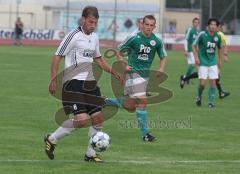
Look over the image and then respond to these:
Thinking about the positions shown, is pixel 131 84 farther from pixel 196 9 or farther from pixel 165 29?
pixel 196 9

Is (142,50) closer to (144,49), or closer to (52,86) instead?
(144,49)

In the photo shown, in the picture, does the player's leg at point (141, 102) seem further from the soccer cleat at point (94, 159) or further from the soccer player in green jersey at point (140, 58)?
the soccer cleat at point (94, 159)

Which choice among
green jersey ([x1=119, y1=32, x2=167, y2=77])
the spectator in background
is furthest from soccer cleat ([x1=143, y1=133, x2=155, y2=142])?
the spectator in background

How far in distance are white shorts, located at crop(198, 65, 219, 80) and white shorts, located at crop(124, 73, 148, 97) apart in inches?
196

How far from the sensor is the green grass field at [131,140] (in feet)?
31.0

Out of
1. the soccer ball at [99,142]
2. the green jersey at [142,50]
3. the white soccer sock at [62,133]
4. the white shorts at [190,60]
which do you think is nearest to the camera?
the soccer ball at [99,142]

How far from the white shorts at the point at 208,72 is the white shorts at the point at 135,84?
4.98 metres

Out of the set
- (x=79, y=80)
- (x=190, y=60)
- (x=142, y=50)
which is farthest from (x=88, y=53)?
(x=190, y=60)

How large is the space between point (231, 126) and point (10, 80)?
10.5 meters

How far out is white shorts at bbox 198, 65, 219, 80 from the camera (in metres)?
17.4

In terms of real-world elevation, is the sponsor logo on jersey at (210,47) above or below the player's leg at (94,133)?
above

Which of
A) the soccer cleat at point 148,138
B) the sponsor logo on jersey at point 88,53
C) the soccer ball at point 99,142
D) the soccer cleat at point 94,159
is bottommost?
the soccer cleat at point 148,138

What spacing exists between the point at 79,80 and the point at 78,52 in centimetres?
38

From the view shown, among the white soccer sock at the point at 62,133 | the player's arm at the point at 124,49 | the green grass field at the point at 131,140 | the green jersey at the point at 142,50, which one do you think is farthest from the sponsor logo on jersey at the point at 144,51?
the white soccer sock at the point at 62,133
